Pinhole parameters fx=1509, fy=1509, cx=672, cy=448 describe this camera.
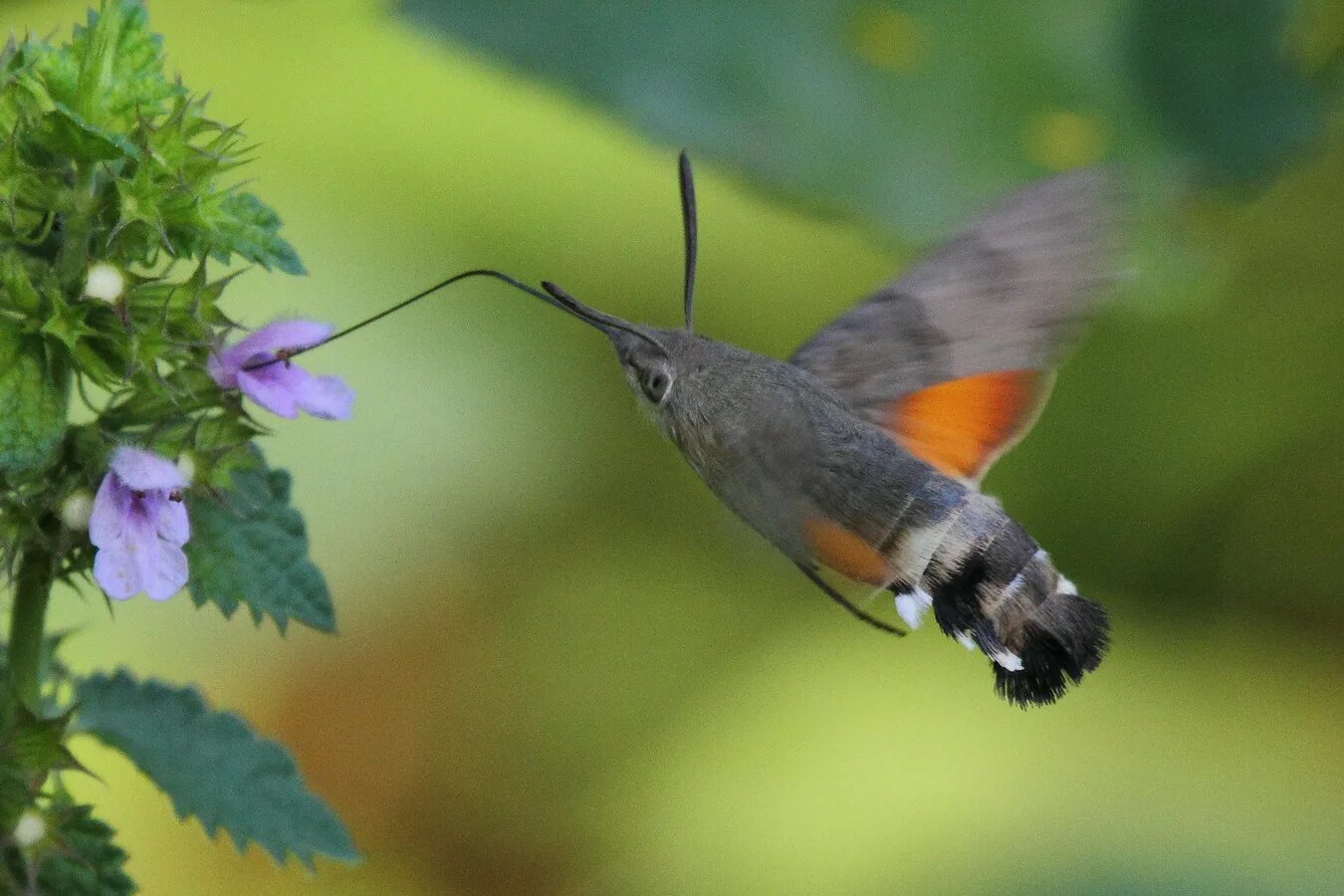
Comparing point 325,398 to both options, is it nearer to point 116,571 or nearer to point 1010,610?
point 116,571

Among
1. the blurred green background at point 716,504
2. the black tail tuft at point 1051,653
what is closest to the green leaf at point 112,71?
the black tail tuft at point 1051,653

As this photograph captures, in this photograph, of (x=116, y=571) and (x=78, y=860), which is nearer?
(x=116, y=571)

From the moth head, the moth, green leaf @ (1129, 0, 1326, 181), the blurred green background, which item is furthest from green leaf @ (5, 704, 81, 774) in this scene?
green leaf @ (1129, 0, 1326, 181)

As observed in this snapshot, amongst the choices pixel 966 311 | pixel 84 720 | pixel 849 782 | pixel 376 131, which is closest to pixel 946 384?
pixel 966 311

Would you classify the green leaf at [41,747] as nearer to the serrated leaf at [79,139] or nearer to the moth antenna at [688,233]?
the serrated leaf at [79,139]

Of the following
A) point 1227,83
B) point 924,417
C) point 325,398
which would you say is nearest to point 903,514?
point 924,417
